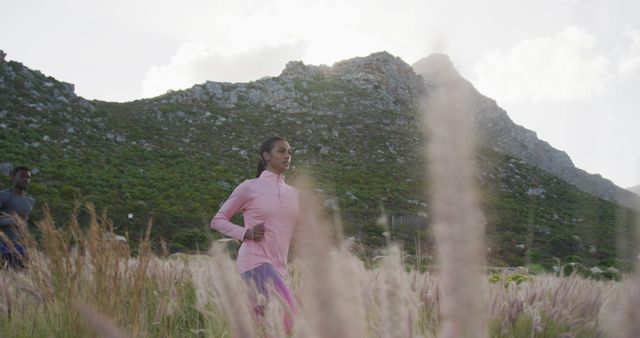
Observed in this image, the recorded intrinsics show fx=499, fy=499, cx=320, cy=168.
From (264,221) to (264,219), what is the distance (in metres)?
0.11

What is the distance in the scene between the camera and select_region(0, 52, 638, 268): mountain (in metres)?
23.3

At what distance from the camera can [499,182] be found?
42719 mm

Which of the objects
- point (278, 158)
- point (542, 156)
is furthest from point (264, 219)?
point (542, 156)

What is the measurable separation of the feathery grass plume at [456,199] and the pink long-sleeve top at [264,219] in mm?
3069

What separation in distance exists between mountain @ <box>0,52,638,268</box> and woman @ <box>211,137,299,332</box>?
11045 mm

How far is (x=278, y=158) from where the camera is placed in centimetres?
379

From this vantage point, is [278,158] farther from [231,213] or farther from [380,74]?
[380,74]

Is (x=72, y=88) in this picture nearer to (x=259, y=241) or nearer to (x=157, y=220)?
(x=157, y=220)

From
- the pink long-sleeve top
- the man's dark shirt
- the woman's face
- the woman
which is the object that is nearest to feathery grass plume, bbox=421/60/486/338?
the woman

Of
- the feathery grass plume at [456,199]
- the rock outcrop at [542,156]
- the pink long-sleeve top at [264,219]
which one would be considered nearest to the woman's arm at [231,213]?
the pink long-sleeve top at [264,219]

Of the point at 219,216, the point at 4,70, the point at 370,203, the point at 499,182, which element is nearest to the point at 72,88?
the point at 4,70

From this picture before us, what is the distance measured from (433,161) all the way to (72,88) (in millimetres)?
42881

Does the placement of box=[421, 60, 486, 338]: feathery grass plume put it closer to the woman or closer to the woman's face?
the woman

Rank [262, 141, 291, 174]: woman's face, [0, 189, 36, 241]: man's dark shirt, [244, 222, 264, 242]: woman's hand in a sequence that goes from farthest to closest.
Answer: [0, 189, 36, 241]: man's dark shirt
[262, 141, 291, 174]: woman's face
[244, 222, 264, 242]: woman's hand
